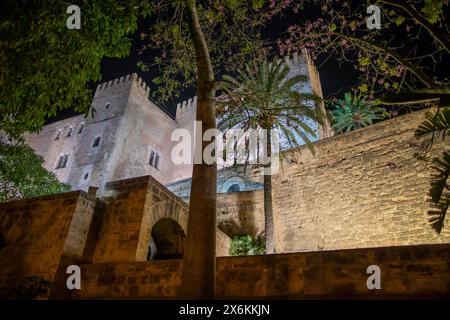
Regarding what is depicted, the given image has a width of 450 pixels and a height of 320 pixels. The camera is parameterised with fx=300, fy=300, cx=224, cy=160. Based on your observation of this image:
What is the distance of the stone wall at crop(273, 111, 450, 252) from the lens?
11367 mm

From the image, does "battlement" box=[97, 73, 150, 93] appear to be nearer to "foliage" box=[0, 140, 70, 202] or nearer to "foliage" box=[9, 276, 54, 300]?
"foliage" box=[0, 140, 70, 202]

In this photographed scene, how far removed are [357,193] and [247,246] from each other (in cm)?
530

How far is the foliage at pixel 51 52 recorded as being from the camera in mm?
5047

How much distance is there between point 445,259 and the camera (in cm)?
402

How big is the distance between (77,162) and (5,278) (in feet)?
81.9

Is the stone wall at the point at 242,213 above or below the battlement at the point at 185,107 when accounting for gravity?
below

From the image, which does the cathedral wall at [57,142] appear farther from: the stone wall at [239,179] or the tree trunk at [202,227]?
the tree trunk at [202,227]

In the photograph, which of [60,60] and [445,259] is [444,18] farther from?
[60,60]

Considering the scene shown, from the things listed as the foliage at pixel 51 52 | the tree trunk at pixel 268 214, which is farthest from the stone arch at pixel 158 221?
the tree trunk at pixel 268 214

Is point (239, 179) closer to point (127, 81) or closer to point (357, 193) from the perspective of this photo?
point (357, 193)

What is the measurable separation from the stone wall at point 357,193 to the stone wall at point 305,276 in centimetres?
745

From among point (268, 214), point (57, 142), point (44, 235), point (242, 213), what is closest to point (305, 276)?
point (44, 235)

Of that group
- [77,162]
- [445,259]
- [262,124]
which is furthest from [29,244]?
[77,162]

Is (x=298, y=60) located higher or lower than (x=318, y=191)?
higher
